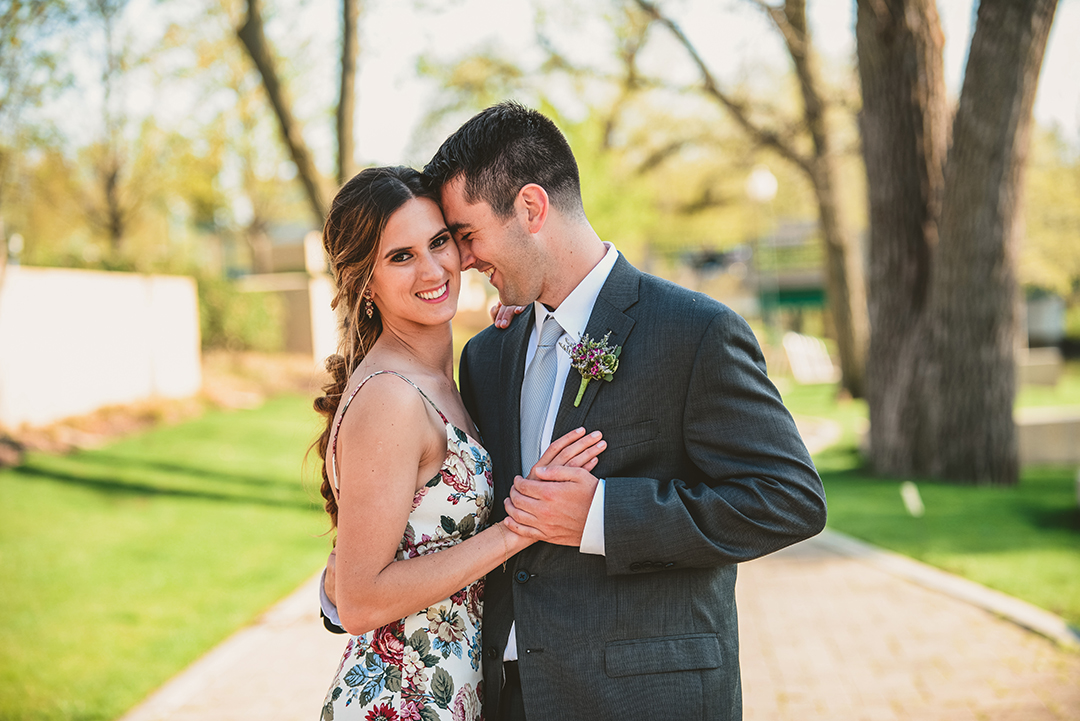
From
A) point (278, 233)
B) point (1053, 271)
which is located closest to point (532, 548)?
point (1053, 271)

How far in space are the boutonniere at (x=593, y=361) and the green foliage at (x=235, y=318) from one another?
631 inches

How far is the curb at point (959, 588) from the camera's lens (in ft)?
17.4

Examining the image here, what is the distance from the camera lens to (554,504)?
88.2 inches

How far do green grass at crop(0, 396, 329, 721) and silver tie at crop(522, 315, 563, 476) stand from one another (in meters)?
2.31

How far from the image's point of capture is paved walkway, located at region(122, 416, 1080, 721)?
15.0 feet

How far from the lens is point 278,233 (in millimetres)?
66875

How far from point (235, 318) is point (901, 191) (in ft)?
42.2

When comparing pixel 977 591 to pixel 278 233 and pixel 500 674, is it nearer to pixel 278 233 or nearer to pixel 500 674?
pixel 500 674

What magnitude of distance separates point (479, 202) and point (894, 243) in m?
8.44

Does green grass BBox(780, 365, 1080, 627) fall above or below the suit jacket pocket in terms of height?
below

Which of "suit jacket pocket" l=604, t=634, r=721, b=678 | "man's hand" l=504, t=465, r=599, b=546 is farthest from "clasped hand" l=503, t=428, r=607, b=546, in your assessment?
"suit jacket pocket" l=604, t=634, r=721, b=678

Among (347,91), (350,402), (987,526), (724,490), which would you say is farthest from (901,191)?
(350,402)

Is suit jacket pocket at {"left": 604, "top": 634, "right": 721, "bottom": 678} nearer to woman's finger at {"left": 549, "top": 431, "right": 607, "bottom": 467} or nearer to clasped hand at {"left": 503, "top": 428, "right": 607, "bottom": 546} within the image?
clasped hand at {"left": 503, "top": 428, "right": 607, "bottom": 546}

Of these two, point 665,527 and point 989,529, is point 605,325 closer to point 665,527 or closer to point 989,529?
point 665,527
